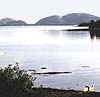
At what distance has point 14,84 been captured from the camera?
91.5ft

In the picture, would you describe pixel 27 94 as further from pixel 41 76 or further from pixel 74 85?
pixel 41 76

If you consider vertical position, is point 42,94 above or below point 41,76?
above

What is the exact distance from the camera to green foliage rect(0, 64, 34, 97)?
89.9 feet

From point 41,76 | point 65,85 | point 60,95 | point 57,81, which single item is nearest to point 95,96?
point 60,95

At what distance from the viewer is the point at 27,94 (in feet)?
93.4

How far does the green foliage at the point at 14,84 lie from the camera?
89.9ft

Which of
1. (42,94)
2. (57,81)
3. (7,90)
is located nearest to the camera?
(7,90)

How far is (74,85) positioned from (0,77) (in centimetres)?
2660

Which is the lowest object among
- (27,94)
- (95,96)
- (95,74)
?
(95,74)

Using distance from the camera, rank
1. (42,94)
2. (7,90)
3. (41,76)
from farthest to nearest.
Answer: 1. (41,76)
2. (42,94)
3. (7,90)

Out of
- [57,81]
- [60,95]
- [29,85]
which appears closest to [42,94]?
[60,95]

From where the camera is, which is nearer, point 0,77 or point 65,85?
point 0,77

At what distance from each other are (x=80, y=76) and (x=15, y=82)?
125 ft

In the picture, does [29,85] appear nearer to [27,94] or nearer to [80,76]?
[27,94]
